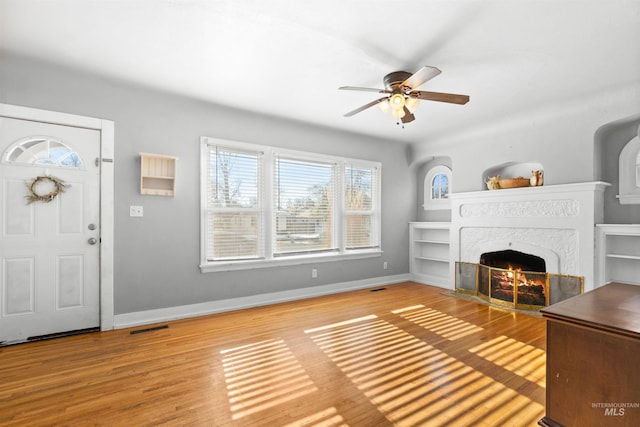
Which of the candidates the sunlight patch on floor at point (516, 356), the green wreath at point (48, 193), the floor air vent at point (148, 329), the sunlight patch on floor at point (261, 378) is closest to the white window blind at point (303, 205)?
the floor air vent at point (148, 329)

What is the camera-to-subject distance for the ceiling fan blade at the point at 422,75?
7.08 ft

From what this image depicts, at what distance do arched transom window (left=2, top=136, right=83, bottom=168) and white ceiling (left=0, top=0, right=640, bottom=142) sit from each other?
0.79 metres

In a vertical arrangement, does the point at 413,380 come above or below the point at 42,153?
below

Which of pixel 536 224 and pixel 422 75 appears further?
pixel 536 224

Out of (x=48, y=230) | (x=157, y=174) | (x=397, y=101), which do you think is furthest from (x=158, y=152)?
(x=397, y=101)

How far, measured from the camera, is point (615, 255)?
334cm

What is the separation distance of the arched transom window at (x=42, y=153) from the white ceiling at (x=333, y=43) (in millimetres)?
790

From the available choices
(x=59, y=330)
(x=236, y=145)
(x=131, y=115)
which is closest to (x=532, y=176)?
(x=236, y=145)

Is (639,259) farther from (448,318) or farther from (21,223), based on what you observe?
(21,223)

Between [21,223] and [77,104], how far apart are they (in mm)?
1294

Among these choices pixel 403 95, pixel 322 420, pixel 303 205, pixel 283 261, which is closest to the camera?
pixel 322 420

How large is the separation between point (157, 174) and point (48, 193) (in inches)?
38.7

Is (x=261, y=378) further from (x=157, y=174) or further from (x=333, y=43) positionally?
(x=333, y=43)

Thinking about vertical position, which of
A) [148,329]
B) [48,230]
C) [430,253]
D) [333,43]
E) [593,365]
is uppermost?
[333,43]
